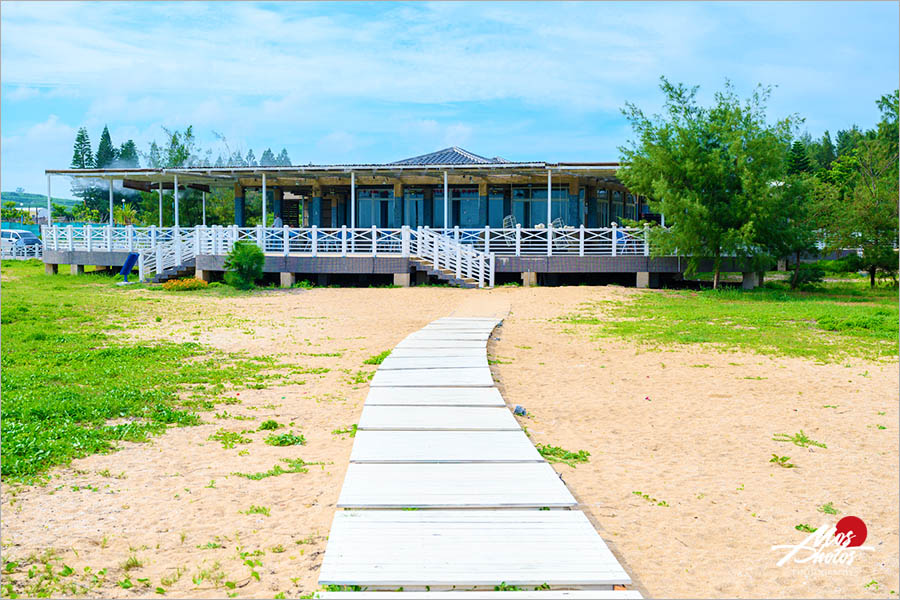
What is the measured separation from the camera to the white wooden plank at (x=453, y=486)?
15.3 feet

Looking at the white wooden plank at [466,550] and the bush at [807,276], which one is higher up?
the bush at [807,276]

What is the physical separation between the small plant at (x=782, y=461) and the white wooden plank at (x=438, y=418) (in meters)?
2.11

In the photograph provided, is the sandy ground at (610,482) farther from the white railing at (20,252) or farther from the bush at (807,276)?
the white railing at (20,252)

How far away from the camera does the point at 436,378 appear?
8617 millimetres

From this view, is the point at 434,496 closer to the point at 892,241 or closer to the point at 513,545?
the point at 513,545

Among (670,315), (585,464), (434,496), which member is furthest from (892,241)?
(434,496)

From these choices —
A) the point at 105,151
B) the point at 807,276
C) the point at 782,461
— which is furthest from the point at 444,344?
the point at 105,151

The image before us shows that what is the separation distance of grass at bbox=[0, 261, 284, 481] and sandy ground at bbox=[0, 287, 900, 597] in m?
0.34

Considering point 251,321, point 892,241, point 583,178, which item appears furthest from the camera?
point 583,178

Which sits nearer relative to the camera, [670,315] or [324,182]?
[670,315]

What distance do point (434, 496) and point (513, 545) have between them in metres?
0.80

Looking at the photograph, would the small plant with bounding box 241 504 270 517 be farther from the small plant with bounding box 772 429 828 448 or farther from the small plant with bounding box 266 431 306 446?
the small plant with bounding box 772 429 828 448

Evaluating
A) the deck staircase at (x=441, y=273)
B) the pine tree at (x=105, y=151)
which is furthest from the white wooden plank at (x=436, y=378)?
the pine tree at (x=105, y=151)

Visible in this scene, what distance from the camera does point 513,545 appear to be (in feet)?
13.5
